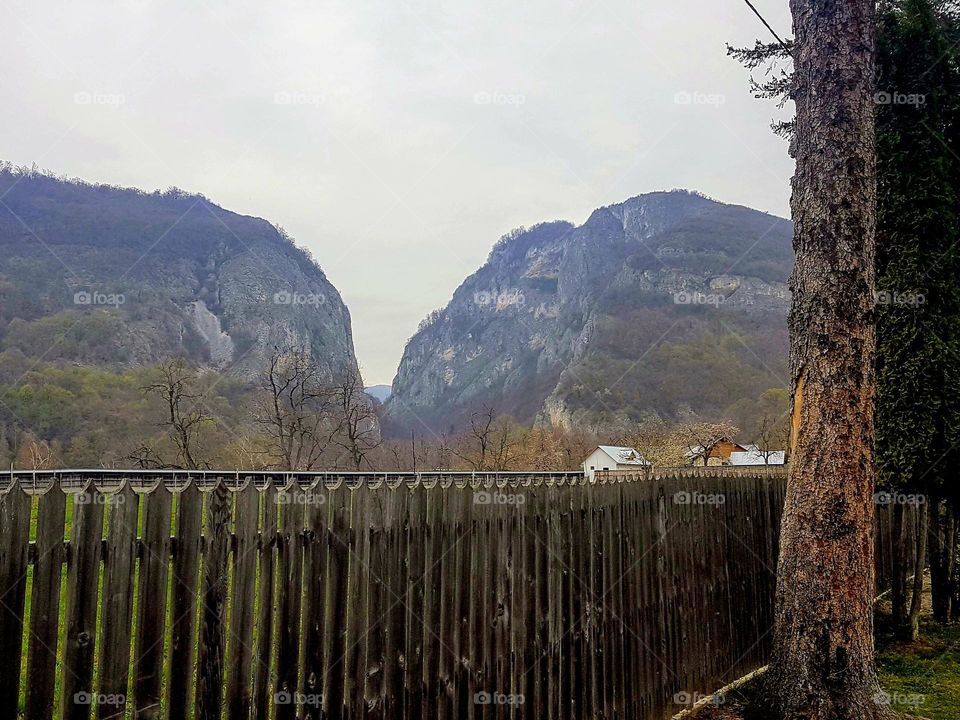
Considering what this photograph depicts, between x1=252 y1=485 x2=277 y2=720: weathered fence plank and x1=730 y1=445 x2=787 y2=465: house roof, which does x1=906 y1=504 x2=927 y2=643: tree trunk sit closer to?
x1=252 y1=485 x2=277 y2=720: weathered fence plank

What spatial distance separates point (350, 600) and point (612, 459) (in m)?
39.8

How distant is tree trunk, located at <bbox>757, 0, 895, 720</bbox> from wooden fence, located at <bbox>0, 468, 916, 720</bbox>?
3.11 ft

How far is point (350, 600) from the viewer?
A: 3.05 meters

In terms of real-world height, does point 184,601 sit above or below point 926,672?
above

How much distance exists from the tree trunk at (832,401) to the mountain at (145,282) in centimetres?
5892

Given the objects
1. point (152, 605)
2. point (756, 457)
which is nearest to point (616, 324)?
point (756, 457)

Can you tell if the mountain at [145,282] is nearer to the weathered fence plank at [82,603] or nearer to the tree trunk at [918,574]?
the tree trunk at [918,574]

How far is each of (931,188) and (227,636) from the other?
26.7 feet

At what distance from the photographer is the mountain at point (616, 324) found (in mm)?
66062

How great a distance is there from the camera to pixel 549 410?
253 ft

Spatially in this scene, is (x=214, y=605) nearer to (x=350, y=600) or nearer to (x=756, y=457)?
(x=350, y=600)

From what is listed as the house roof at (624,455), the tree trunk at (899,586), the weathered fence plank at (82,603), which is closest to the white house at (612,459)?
the house roof at (624,455)

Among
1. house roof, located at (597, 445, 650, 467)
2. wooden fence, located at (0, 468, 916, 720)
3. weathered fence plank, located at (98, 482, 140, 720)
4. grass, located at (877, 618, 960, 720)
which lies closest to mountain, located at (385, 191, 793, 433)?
house roof, located at (597, 445, 650, 467)

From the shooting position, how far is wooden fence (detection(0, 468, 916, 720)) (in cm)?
225
